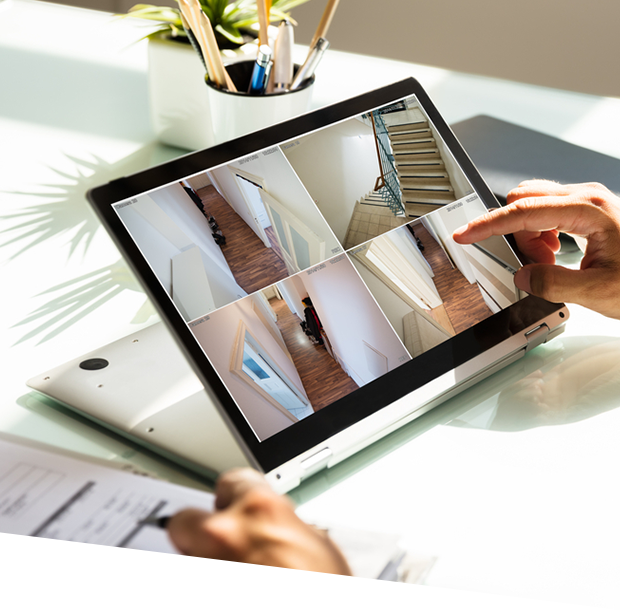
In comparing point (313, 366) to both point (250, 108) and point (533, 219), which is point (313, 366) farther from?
point (250, 108)

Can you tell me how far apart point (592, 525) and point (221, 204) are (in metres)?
0.42

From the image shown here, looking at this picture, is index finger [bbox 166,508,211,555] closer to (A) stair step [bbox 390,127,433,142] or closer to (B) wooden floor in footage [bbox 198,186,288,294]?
(B) wooden floor in footage [bbox 198,186,288,294]

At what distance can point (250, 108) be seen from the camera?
81 centimetres

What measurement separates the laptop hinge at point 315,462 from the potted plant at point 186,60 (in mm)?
640

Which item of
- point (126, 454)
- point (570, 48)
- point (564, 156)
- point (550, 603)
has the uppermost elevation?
point (570, 48)

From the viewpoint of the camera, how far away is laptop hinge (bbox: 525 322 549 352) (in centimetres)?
63

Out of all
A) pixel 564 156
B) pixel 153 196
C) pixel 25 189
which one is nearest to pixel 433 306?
pixel 153 196

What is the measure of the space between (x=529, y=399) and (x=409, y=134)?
1.02 ft

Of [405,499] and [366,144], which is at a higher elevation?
[366,144]

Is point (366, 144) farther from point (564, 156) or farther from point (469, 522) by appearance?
point (564, 156)

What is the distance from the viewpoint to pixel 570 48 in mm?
2551

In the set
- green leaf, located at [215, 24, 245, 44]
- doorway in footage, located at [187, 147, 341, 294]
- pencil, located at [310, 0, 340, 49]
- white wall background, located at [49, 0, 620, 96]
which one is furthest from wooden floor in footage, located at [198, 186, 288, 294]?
white wall background, located at [49, 0, 620, 96]

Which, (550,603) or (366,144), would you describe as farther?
A: (366,144)

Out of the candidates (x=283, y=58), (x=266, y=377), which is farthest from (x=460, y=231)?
(x=283, y=58)
